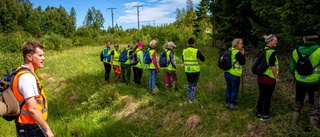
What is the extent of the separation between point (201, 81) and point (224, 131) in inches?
137

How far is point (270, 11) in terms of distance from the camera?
25.3 ft

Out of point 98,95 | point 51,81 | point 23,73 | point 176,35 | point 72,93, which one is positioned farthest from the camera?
point 176,35

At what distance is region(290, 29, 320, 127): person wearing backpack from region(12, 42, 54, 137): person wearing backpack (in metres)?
4.23

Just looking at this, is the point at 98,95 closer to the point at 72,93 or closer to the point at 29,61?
the point at 72,93

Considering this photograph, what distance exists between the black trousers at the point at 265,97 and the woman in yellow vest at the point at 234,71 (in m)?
0.71

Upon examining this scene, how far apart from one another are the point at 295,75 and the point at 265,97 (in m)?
0.81

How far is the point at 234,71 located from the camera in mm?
6051

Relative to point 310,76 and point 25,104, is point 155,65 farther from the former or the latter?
point 25,104

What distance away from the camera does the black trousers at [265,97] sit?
533 centimetres

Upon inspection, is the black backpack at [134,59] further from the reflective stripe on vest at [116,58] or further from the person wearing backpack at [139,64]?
the reflective stripe on vest at [116,58]

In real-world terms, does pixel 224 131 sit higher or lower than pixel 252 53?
lower

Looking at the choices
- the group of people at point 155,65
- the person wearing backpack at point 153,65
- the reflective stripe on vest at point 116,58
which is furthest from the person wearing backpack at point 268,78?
the reflective stripe on vest at point 116,58

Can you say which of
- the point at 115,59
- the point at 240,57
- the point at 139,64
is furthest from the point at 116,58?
the point at 240,57

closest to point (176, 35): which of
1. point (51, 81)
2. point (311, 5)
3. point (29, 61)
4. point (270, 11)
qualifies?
point (51, 81)
